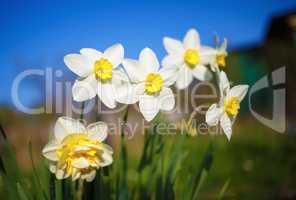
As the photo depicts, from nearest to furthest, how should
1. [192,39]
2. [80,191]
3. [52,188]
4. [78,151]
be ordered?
[78,151]
[52,188]
[80,191]
[192,39]

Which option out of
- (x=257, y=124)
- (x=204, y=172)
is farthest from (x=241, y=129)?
(x=204, y=172)

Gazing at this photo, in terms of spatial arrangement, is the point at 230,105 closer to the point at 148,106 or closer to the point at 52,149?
the point at 148,106

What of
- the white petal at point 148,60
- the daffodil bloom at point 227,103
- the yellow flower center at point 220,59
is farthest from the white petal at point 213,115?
the yellow flower center at point 220,59

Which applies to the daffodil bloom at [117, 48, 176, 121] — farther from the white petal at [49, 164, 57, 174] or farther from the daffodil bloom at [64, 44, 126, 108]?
the white petal at [49, 164, 57, 174]

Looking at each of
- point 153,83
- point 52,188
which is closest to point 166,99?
point 153,83

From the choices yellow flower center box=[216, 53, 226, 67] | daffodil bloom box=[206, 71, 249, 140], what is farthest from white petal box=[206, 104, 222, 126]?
yellow flower center box=[216, 53, 226, 67]

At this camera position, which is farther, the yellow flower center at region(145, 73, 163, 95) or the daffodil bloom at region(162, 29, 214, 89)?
the daffodil bloom at region(162, 29, 214, 89)

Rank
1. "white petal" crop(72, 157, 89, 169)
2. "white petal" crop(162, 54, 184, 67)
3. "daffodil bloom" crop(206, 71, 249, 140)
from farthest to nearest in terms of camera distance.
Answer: "white petal" crop(162, 54, 184, 67) → "daffodil bloom" crop(206, 71, 249, 140) → "white petal" crop(72, 157, 89, 169)
